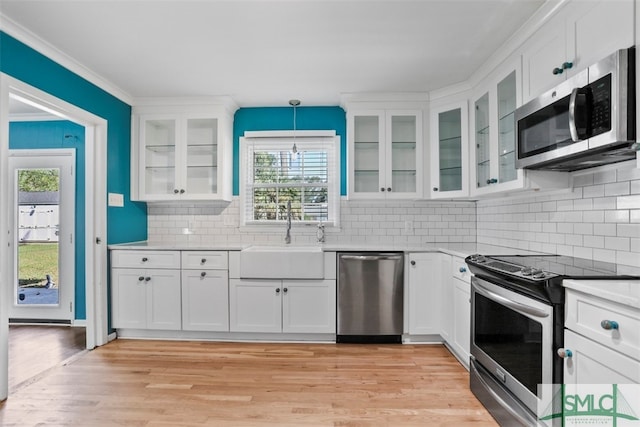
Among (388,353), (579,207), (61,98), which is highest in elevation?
(61,98)

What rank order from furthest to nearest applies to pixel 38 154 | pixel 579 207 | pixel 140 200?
pixel 38 154, pixel 140 200, pixel 579 207

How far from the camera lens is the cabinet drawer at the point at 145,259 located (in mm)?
3275

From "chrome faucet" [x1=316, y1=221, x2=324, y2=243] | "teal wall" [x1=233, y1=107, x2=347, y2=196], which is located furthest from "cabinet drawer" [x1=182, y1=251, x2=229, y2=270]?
"chrome faucet" [x1=316, y1=221, x2=324, y2=243]

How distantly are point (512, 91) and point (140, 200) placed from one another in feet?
11.8

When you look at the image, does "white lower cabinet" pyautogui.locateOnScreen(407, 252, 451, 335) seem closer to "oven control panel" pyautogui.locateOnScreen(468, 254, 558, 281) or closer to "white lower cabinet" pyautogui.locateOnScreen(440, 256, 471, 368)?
"white lower cabinet" pyautogui.locateOnScreen(440, 256, 471, 368)

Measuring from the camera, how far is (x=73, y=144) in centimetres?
389

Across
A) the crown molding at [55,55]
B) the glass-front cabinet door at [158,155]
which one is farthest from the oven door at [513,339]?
the crown molding at [55,55]

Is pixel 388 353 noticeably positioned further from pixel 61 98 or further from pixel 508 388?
pixel 61 98

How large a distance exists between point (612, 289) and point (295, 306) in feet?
7.79

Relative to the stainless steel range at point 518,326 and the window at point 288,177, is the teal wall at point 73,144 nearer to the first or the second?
the window at point 288,177

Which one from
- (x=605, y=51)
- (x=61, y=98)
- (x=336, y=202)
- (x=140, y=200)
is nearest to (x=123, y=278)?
(x=140, y=200)

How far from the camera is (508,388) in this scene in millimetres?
1860

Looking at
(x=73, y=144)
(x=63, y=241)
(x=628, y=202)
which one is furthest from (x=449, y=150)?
(x=63, y=241)

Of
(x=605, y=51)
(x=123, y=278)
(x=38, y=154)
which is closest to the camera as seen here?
(x=605, y=51)
